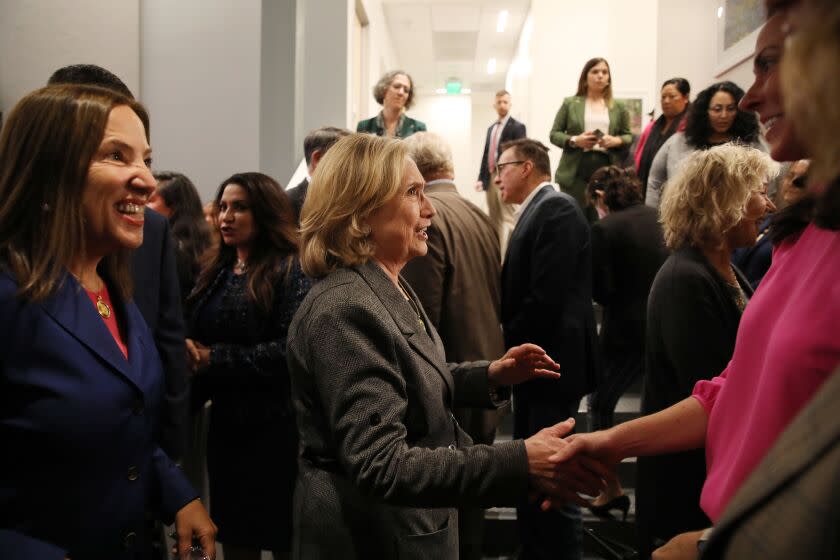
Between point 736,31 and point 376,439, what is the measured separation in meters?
6.72

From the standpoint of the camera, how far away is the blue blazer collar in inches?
52.4

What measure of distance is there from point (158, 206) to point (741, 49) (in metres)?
5.51

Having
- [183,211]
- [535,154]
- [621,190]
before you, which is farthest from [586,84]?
[183,211]

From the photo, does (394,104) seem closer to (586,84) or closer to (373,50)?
(586,84)

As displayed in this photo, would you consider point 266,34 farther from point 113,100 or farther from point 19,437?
point 19,437

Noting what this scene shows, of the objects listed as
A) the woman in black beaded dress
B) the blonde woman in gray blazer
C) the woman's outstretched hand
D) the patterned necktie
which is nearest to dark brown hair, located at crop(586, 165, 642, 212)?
the woman in black beaded dress

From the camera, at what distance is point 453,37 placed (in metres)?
14.8

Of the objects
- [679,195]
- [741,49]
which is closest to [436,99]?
[741,49]

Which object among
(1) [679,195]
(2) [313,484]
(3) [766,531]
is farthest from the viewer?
(1) [679,195]

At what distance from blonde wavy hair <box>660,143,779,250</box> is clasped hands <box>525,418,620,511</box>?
130 centimetres

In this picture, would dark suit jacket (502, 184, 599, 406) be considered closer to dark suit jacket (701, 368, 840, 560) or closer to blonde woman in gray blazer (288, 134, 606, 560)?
blonde woman in gray blazer (288, 134, 606, 560)

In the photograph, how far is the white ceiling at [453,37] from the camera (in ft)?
41.0

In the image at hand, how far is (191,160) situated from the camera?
3.99m

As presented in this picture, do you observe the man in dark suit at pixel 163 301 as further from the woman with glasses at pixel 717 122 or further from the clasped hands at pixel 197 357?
the woman with glasses at pixel 717 122
